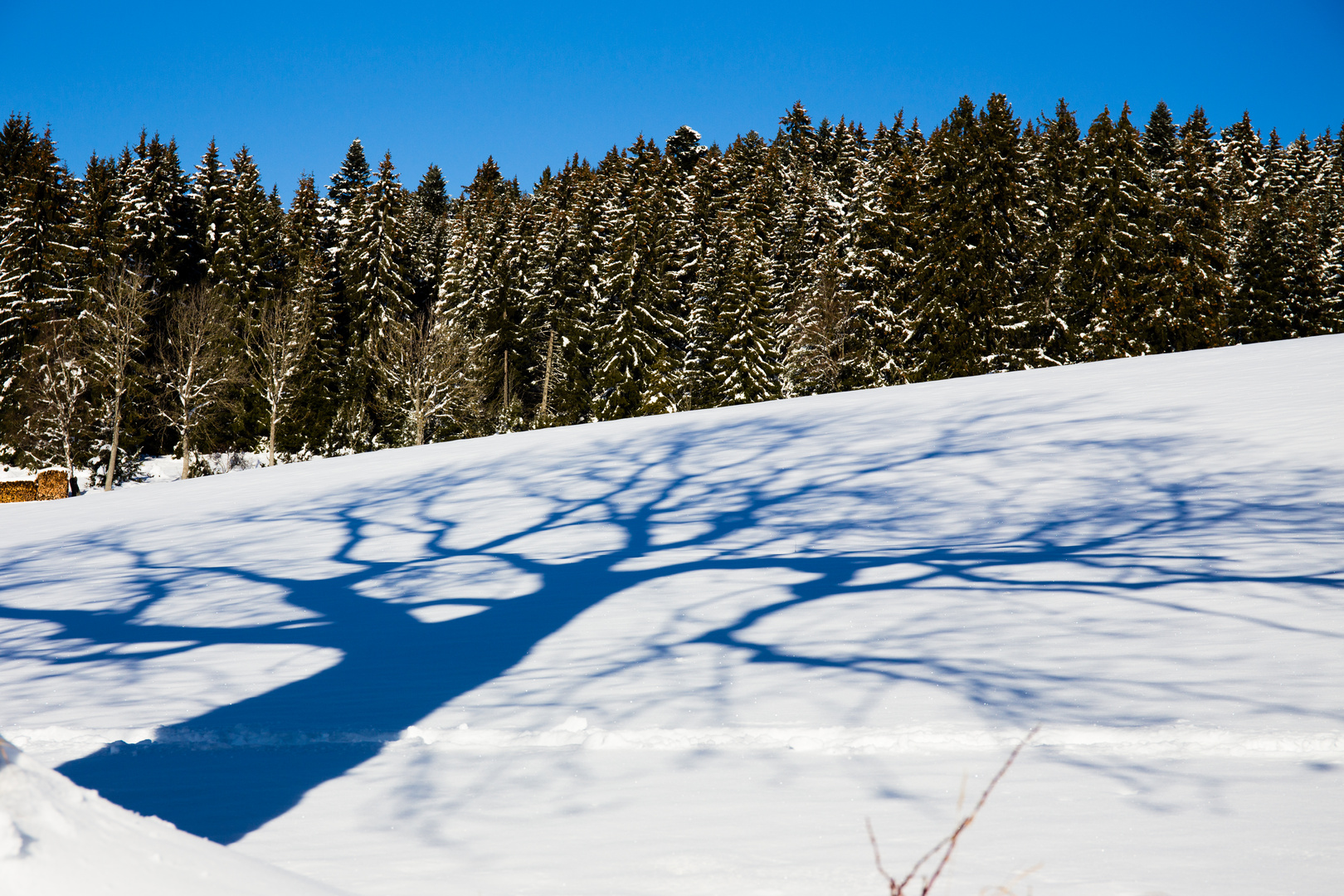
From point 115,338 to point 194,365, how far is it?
121 inches

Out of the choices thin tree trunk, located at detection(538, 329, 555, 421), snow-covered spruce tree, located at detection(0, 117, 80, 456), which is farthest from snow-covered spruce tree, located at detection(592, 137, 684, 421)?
snow-covered spruce tree, located at detection(0, 117, 80, 456)

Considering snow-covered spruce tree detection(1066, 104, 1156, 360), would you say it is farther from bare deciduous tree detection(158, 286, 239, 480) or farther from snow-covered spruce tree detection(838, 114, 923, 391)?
bare deciduous tree detection(158, 286, 239, 480)

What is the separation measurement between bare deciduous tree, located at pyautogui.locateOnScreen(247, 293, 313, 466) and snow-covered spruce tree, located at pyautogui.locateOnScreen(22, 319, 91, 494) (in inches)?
273

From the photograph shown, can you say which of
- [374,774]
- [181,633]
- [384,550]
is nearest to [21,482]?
[384,550]

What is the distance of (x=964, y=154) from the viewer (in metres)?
37.0

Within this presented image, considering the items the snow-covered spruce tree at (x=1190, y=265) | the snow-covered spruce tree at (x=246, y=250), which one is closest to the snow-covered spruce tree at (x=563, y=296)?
the snow-covered spruce tree at (x=246, y=250)

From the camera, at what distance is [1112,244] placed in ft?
116

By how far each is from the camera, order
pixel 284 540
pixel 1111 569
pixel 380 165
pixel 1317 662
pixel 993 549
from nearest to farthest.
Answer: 1. pixel 1317 662
2. pixel 1111 569
3. pixel 993 549
4. pixel 284 540
5. pixel 380 165

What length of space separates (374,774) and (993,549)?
4.92 meters

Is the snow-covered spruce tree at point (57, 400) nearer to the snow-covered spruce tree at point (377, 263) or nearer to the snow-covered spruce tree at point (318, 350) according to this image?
the snow-covered spruce tree at point (318, 350)

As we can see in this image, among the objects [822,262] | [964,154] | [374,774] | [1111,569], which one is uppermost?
[964,154]

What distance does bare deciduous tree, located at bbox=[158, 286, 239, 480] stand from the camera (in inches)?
1431

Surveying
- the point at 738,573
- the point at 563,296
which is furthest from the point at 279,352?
the point at 738,573

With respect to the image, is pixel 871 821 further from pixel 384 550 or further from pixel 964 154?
pixel 964 154
